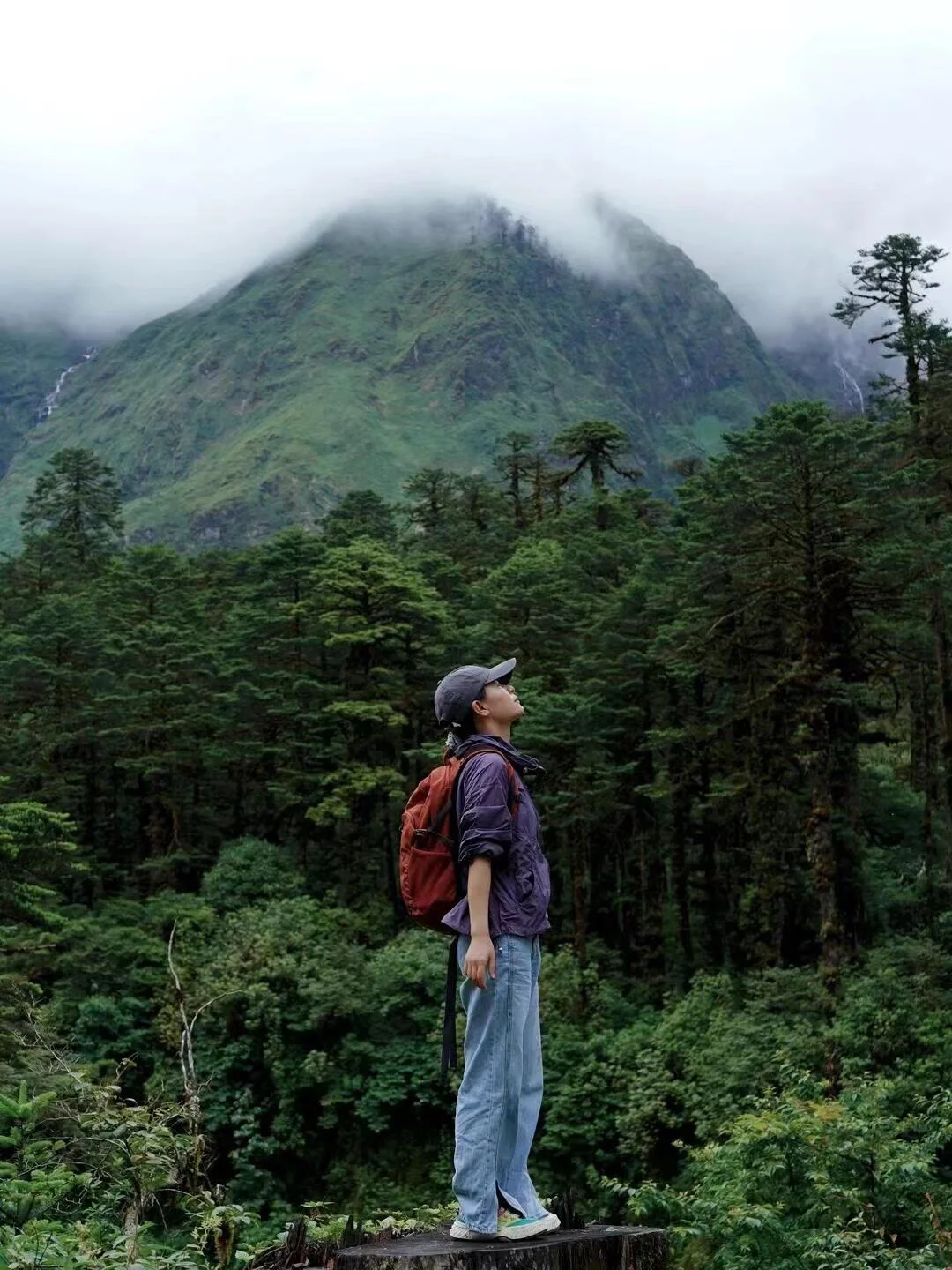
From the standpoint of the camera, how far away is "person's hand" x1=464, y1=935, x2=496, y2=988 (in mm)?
4238

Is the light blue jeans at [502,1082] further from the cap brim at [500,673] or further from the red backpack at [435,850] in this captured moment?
the cap brim at [500,673]

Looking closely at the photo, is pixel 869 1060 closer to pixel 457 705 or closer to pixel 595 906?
pixel 595 906

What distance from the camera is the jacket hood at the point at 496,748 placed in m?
4.66

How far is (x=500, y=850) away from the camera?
14.3ft

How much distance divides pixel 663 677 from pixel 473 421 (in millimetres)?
129686

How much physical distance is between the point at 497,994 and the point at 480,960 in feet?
0.86

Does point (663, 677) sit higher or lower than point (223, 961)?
higher

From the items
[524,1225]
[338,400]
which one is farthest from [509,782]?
[338,400]

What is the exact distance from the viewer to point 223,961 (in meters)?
24.4

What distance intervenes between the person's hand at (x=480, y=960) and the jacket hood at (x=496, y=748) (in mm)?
721

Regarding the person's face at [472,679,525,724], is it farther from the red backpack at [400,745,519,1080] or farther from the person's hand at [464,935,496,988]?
the person's hand at [464,935,496,988]

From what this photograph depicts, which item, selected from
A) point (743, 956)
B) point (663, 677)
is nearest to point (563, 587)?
point (663, 677)

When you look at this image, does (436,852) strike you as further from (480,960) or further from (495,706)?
(495,706)

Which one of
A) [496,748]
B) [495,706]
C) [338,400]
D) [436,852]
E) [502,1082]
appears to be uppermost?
[338,400]
